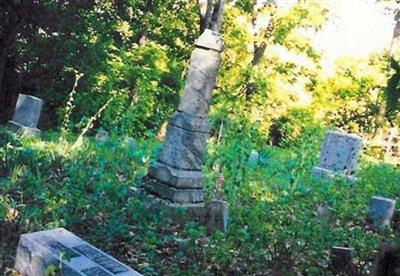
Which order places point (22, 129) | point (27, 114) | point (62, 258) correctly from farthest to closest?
point (27, 114)
point (22, 129)
point (62, 258)

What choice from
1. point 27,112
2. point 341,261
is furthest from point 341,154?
point 27,112

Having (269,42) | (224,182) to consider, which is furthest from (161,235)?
(269,42)

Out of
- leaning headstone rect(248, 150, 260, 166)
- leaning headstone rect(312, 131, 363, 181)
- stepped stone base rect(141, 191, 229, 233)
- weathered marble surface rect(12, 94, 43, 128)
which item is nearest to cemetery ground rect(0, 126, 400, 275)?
stepped stone base rect(141, 191, 229, 233)

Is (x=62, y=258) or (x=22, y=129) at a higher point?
(x=62, y=258)

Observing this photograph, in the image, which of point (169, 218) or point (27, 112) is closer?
point (169, 218)

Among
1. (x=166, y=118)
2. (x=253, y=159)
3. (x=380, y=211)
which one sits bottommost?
(x=166, y=118)

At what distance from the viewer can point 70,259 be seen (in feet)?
11.4

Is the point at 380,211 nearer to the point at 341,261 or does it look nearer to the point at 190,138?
the point at 341,261

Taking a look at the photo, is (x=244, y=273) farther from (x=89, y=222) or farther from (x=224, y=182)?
(x=224, y=182)

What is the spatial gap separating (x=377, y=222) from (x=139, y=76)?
10641 millimetres

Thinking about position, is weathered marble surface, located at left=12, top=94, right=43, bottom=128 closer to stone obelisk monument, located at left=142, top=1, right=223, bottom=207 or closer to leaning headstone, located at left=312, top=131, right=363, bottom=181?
stone obelisk monument, located at left=142, top=1, right=223, bottom=207

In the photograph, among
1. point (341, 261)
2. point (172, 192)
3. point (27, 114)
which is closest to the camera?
point (341, 261)

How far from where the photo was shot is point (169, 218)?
5.36 metres

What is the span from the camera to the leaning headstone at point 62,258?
341 cm
